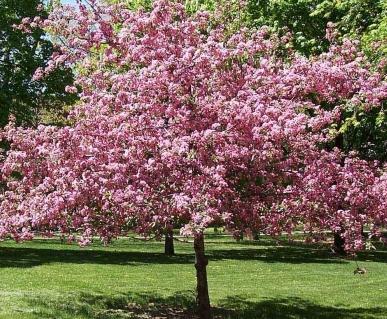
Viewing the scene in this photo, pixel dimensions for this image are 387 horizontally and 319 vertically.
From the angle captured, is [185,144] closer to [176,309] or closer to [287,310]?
[176,309]

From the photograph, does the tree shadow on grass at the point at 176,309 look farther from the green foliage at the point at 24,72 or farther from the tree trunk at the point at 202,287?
the green foliage at the point at 24,72

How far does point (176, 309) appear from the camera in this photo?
1388cm

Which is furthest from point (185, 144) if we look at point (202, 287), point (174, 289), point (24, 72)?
point (24, 72)

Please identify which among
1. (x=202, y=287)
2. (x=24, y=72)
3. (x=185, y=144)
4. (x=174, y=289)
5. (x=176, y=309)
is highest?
(x=24, y=72)

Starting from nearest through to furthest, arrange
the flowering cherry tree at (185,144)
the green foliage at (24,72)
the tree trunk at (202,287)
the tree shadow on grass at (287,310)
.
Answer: the flowering cherry tree at (185,144), the tree trunk at (202,287), the tree shadow on grass at (287,310), the green foliage at (24,72)

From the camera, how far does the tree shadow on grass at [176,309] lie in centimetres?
1259

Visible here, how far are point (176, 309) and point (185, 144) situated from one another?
596 centimetres

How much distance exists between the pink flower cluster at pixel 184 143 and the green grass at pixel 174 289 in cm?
279

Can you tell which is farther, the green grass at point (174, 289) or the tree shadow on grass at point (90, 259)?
the tree shadow on grass at point (90, 259)

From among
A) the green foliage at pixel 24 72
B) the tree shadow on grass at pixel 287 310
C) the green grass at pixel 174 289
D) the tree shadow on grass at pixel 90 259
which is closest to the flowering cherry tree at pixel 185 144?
the tree shadow on grass at pixel 287 310

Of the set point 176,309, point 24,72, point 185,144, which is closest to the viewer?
point 185,144

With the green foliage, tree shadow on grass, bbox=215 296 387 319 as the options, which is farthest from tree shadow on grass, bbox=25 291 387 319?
the green foliage

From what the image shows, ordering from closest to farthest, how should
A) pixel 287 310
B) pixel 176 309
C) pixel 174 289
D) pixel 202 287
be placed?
pixel 202 287, pixel 176 309, pixel 287 310, pixel 174 289

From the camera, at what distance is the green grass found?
13289 millimetres
